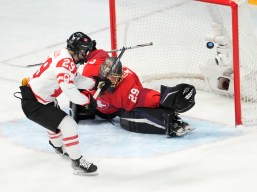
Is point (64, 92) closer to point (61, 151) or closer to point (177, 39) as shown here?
point (61, 151)

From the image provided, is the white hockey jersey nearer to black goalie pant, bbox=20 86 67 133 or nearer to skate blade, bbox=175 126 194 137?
black goalie pant, bbox=20 86 67 133

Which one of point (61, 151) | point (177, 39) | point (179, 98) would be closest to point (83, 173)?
point (61, 151)

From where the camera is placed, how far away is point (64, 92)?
17.1 ft

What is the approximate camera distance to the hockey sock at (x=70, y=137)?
5.24m

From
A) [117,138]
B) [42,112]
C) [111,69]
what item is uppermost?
[111,69]

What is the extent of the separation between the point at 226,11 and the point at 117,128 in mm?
1153

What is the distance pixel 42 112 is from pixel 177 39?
1.83 metres

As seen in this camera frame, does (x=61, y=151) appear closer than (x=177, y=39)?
Yes

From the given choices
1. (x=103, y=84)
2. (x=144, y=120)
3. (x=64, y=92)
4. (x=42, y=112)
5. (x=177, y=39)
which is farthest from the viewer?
(x=177, y=39)

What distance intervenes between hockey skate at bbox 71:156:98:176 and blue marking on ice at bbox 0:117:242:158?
0.30m

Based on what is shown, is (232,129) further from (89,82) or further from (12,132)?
(12,132)

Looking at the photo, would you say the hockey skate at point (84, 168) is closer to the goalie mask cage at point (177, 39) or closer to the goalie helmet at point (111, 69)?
the goalie helmet at point (111, 69)

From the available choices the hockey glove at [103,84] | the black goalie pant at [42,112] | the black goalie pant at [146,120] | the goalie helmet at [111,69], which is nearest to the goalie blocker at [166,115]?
the black goalie pant at [146,120]

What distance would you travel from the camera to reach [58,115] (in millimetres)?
5277
